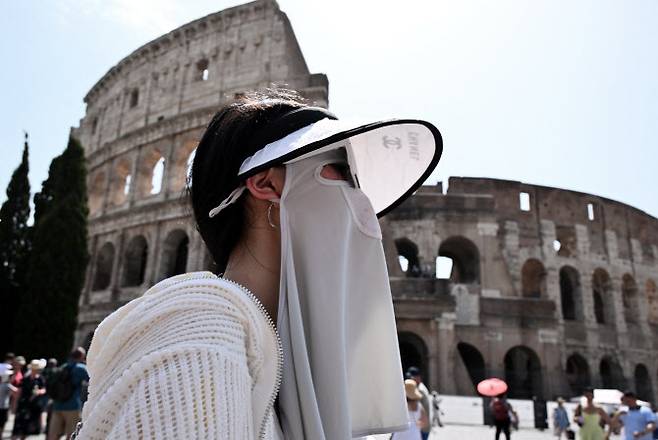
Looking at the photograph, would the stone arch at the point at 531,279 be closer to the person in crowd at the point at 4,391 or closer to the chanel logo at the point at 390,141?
the person in crowd at the point at 4,391

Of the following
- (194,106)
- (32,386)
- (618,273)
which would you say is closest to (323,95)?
(194,106)

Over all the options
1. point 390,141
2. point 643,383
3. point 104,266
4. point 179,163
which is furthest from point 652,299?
point 390,141

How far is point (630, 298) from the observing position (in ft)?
85.2

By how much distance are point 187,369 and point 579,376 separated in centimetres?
2693

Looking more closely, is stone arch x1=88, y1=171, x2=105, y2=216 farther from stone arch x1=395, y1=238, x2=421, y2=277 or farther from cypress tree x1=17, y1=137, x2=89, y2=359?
stone arch x1=395, y1=238, x2=421, y2=277

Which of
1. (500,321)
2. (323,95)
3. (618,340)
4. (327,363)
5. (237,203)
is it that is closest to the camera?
(327,363)

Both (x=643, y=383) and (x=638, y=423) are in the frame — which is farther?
(x=643, y=383)

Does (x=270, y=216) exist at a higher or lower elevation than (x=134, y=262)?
lower

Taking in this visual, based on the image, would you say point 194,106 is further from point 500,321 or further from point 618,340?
point 618,340

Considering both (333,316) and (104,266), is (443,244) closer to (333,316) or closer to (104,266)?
(104,266)

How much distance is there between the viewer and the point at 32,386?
7.57 metres

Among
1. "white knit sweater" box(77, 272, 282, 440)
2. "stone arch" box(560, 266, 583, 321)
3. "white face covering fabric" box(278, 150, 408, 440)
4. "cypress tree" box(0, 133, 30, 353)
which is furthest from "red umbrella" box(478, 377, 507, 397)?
"cypress tree" box(0, 133, 30, 353)

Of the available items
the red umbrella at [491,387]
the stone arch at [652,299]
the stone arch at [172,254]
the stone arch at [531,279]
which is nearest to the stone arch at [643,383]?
the stone arch at [652,299]

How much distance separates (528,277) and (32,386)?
24.1m
